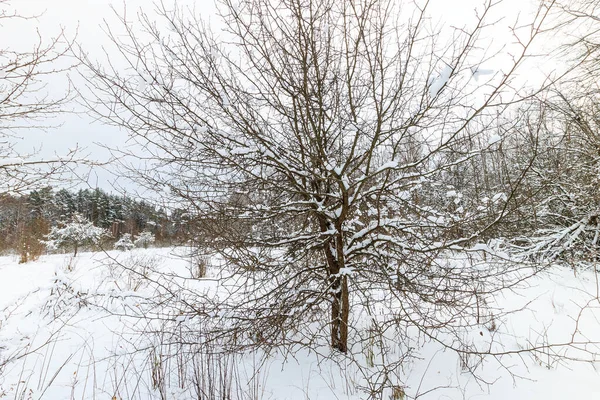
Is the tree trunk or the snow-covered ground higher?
the tree trunk

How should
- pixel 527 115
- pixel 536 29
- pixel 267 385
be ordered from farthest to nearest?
pixel 267 385 → pixel 527 115 → pixel 536 29

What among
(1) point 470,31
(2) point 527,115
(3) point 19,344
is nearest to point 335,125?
(1) point 470,31

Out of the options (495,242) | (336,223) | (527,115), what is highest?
(527,115)

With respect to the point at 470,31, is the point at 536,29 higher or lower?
lower

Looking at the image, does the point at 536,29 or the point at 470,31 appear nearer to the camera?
the point at 536,29

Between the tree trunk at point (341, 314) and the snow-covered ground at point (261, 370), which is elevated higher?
the tree trunk at point (341, 314)

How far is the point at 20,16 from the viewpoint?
3211 mm

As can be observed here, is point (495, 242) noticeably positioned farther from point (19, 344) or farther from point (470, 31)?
point (19, 344)

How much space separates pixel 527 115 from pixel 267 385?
3032 mm

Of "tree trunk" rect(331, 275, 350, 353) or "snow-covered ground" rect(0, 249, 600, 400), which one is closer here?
"snow-covered ground" rect(0, 249, 600, 400)

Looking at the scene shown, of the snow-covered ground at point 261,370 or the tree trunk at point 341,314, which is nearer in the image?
the snow-covered ground at point 261,370

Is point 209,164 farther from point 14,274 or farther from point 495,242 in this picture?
point 14,274

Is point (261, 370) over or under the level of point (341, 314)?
under

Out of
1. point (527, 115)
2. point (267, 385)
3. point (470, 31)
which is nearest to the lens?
point (470, 31)
